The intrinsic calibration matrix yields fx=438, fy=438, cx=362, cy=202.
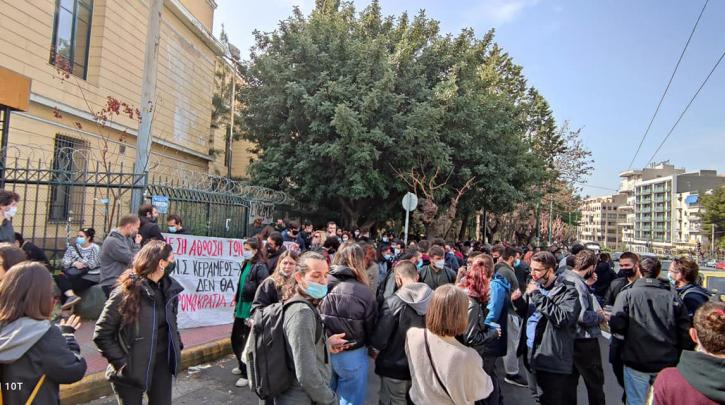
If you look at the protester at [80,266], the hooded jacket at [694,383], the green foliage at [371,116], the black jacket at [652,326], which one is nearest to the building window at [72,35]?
the green foliage at [371,116]

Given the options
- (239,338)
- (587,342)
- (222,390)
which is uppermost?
(587,342)

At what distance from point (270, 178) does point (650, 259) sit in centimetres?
1401

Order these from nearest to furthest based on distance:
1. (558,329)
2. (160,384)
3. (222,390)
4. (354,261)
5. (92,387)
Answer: (160,384) → (354,261) → (558,329) → (92,387) → (222,390)

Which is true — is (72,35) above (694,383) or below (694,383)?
above

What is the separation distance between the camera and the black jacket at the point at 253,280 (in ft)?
18.0

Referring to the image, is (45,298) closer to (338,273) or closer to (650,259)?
(338,273)

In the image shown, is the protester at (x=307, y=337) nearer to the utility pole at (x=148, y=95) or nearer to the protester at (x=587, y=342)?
the protester at (x=587, y=342)

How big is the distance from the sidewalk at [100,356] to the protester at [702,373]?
17.2 feet

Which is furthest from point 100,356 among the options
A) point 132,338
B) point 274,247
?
point 132,338

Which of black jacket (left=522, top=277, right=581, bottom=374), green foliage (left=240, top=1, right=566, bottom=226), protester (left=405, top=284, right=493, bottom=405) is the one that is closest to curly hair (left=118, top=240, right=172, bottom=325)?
protester (left=405, top=284, right=493, bottom=405)

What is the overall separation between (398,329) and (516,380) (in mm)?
3312

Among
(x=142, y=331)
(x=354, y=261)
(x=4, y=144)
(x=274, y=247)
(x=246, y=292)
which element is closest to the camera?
(x=142, y=331)

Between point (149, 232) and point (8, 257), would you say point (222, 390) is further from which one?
point (8, 257)

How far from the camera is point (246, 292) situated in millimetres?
5523
